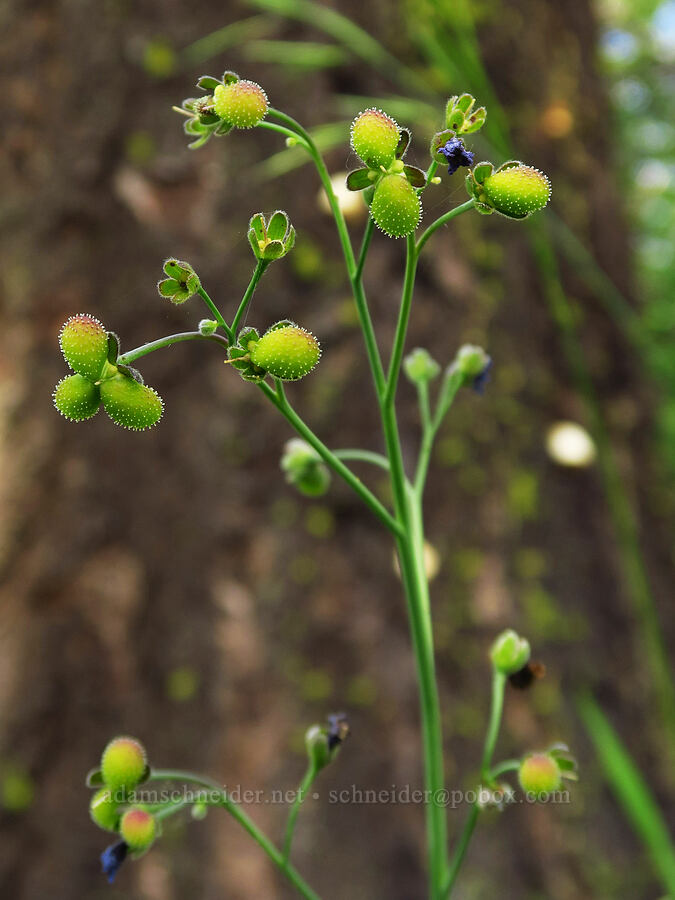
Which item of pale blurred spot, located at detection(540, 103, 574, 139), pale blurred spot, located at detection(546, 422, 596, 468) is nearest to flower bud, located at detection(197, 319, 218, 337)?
pale blurred spot, located at detection(546, 422, 596, 468)

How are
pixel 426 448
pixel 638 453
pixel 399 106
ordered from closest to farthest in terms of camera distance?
1. pixel 426 448
2. pixel 399 106
3. pixel 638 453

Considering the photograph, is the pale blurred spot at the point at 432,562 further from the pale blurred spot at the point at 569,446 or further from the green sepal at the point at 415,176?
the green sepal at the point at 415,176

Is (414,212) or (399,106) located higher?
(399,106)

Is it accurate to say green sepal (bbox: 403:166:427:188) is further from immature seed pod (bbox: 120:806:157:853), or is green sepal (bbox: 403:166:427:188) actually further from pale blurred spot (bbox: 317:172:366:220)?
pale blurred spot (bbox: 317:172:366:220)

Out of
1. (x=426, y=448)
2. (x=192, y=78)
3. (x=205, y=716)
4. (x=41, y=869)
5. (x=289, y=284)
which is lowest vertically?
(x=41, y=869)

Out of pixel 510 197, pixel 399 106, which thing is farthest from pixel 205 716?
pixel 510 197

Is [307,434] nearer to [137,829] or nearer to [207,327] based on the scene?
[207,327]

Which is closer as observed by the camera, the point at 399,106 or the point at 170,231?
the point at 399,106

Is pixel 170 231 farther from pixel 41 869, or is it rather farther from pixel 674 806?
pixel 674 806
